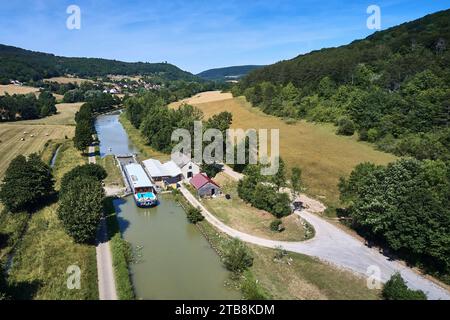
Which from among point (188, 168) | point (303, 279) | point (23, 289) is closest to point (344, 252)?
point (303, 279)

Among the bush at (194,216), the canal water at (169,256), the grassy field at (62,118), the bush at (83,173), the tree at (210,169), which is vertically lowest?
the canal water at (169,256)

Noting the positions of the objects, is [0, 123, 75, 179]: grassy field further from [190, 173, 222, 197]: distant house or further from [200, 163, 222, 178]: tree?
[190, 173, 222, 197]: distant house

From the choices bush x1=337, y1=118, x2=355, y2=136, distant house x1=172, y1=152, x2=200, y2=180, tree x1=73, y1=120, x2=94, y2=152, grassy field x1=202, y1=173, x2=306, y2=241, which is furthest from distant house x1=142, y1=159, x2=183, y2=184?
bush x1=337, y1=118, x2=355, y2=136

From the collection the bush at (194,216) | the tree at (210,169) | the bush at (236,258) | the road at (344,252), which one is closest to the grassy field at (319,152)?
the road at (344,252)

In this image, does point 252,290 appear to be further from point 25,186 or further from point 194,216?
point 25,186

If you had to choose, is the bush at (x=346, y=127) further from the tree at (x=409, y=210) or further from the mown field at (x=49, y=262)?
the mown field at (x=49, y=262)
